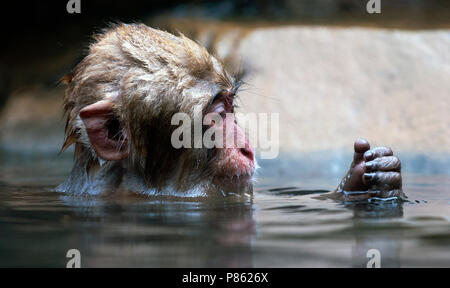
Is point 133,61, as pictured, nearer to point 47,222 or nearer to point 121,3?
point 47,222

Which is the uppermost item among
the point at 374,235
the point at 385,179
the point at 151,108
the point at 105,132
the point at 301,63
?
the point at 301,63

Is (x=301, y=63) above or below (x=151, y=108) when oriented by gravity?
above

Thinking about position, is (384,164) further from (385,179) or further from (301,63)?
(301,63)

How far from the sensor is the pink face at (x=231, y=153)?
483cm

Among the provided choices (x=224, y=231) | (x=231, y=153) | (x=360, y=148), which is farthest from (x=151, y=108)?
(x=224, y=231)

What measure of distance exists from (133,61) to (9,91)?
25.6 feet

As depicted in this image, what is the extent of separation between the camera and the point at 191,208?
4.20m

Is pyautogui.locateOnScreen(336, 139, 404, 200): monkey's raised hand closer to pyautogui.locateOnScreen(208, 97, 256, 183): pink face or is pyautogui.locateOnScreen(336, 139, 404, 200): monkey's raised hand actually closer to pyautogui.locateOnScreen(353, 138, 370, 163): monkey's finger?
pyautogui.locateOnScreen(353, 138, 370, 163): monkey's finger

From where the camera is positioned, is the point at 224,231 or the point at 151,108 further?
the point at 151,108

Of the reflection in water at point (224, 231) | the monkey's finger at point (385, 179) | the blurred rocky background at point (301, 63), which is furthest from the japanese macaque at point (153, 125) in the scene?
the blurred rocky background at point (301, 63)

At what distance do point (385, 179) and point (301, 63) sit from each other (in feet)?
16.7

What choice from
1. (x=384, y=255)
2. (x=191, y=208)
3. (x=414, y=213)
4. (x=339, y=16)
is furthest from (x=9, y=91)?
(x=384, y=255)

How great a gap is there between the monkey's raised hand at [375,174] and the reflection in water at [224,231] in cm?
17

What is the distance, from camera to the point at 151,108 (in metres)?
4.62
